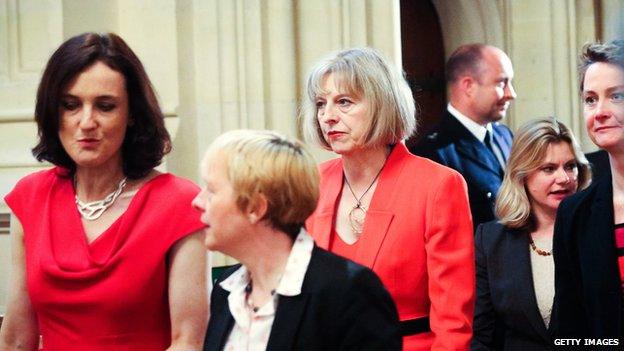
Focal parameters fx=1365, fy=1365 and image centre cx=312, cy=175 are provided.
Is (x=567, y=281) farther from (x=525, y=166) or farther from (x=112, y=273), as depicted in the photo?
(x=112, y=273)

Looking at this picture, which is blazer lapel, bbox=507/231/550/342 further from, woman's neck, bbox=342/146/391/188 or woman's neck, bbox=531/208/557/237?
woman's neck, bbox=342/146/391/188

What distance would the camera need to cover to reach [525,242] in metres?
4.67

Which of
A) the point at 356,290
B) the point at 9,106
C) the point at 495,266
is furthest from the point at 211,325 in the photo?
the point at 9,106

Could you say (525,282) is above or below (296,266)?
below

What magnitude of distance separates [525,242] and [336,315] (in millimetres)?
2014

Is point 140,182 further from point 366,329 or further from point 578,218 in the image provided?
point 578,218

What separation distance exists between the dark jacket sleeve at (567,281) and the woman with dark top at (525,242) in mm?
604

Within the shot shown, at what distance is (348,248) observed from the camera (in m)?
3.80

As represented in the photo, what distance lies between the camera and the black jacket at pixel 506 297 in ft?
14.7

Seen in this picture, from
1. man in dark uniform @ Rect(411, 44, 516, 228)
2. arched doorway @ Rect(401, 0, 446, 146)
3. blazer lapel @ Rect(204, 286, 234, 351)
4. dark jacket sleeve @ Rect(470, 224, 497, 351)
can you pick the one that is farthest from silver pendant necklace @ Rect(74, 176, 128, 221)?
arched doorway @ Rect(401, 0, 446, 146)

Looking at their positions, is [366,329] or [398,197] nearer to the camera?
[366,329]

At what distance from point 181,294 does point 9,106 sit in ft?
9.99

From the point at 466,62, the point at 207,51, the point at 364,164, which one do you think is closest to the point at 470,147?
the point at 466,62

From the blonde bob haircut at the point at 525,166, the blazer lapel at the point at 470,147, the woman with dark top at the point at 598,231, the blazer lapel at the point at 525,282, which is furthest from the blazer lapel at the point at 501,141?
the woman with dark top at the point at 598,231
